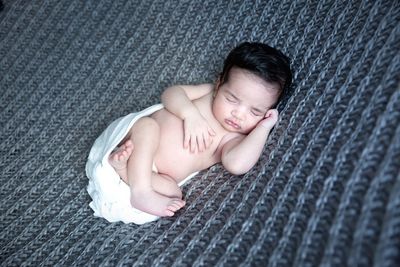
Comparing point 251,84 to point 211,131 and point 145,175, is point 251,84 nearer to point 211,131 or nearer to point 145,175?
point 211,131

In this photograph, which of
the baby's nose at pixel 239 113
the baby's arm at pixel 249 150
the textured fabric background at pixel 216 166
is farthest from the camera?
the baby's nose at pixel 239 113

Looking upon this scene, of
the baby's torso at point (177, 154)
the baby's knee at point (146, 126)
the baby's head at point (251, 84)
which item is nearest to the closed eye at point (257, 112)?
the baby's head at point (251, 84)

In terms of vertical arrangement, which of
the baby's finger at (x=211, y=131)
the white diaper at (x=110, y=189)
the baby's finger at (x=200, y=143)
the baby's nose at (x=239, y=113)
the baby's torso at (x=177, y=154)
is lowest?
the white diaper at (x=110, y=189)

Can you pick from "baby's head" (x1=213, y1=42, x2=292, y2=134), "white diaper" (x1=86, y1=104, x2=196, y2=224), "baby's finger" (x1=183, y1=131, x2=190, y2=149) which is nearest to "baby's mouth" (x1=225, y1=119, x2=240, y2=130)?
"baby's head" (x1=213, y1=42, x2=292, y2=134)

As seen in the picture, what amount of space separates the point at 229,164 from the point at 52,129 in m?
0.52

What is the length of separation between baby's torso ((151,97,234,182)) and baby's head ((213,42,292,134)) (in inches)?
3.1

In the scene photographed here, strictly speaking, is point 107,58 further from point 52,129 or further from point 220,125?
point 220,125

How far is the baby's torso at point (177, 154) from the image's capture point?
1059 mm

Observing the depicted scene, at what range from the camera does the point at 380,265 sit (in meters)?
0.52

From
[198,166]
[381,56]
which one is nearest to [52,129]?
[198,166]

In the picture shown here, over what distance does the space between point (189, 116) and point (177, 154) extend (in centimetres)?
10

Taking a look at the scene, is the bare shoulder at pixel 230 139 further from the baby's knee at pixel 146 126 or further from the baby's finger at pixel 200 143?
the baby's knee at pixel 146 126

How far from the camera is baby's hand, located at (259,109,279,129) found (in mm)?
983

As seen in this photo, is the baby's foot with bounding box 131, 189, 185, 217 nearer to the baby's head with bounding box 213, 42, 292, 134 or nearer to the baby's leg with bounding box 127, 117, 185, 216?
the baby's leg with bounding box 127, 117, 185, 216
